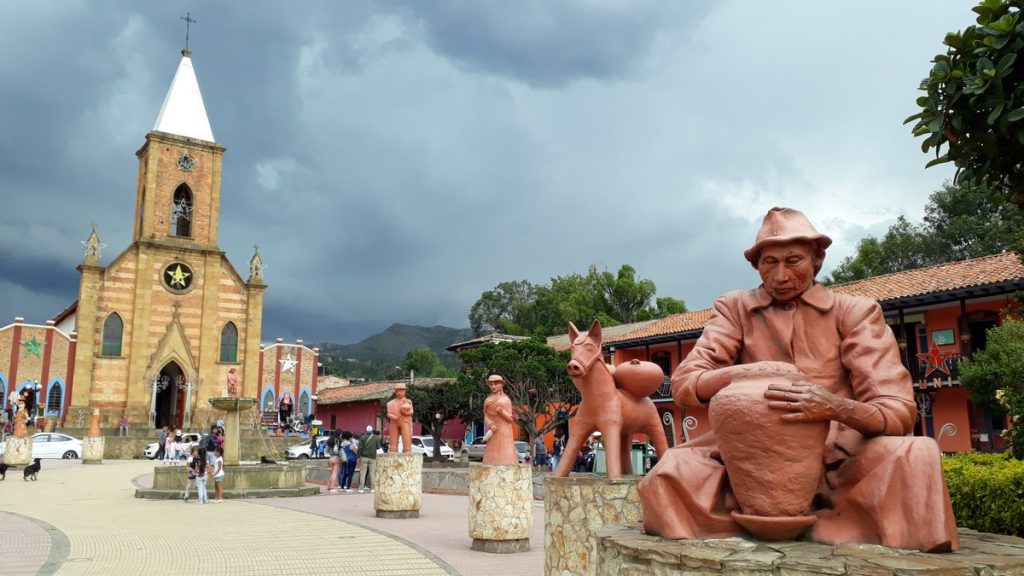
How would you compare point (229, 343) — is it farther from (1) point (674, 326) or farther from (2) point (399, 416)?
(2) point (399, 416)

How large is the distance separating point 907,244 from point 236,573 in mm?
35018

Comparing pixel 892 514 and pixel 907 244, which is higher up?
pixel 907 244

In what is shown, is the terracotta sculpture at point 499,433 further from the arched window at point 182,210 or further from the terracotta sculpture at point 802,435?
the arched window at point 182,210

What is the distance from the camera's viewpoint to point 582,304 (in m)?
48.7

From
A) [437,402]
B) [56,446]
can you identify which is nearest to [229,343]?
[56,446]

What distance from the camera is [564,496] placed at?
6066 mm

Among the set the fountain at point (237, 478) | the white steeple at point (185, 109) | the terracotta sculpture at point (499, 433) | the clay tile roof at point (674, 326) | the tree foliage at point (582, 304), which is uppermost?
the white steeple at point (185, 109)

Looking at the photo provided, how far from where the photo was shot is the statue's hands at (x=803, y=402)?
9.36 feet

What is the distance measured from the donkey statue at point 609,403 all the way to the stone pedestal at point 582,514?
0.24 meters

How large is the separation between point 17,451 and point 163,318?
43.3ft

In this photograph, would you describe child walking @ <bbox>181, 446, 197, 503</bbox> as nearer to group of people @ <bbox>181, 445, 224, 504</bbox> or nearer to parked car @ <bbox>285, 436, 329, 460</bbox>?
group of people @ <bbox>181, 445, 224, 504</bbox>

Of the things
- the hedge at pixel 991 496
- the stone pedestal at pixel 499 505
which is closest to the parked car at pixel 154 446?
the stone pedestal at pixel 499 505

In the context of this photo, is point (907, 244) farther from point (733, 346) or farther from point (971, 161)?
point (733, 346)

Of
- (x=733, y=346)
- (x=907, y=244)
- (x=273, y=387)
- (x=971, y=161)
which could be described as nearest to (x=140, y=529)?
(x=733, y=346)
